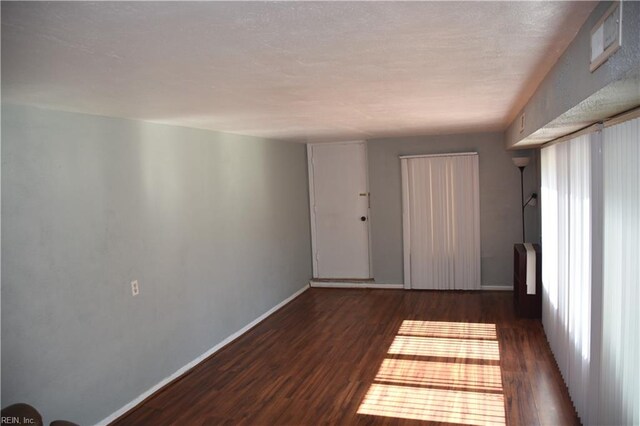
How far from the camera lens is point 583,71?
184 centimetres

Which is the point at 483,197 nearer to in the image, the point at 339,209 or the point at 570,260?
the point at 339,209

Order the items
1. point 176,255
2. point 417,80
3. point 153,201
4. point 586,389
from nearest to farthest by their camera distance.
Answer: point 417,80 → point 586,389 → point 153,201 → point 176,255

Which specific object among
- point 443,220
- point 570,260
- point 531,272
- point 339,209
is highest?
point 339,209

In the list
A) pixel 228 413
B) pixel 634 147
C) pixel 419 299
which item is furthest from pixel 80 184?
pixel 419 299

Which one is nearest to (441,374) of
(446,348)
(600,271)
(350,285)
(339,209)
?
(446,348)

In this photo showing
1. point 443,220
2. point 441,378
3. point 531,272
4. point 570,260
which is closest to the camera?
point 570,260

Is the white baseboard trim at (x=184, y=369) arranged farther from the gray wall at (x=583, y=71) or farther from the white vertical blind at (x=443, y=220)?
the gray wall at (x=583, y=71)

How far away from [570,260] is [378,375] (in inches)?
72.7

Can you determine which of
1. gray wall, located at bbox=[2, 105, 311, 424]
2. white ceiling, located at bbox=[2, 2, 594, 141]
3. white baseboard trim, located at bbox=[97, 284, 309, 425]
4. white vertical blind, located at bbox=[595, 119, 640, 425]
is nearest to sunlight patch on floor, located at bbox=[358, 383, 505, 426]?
white vertical blind, located at bbox=[595, 119, 640, 425]

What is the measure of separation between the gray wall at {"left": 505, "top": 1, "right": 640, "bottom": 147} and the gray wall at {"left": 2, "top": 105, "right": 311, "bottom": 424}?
301 cm

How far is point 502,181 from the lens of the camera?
6969 millimetres

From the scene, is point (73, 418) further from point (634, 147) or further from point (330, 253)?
point (330, 253)

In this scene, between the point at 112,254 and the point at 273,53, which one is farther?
the point at 112,254

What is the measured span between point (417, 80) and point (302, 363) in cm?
300
